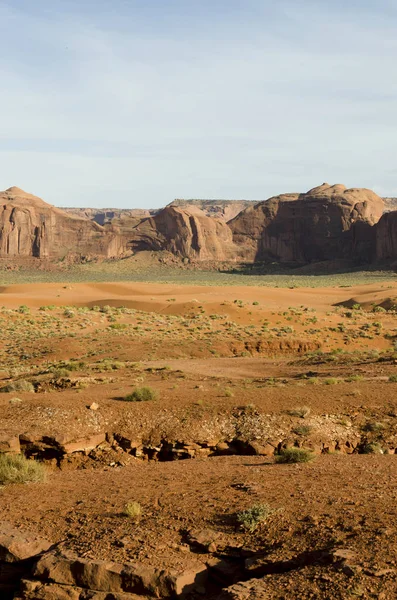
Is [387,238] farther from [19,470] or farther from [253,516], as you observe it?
[253,516]

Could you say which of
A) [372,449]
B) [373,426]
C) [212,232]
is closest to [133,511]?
[372,449]

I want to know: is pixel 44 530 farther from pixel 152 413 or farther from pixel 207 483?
pixel 152 413

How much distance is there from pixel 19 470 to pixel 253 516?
4.65 metres

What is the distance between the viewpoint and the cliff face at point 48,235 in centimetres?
12006

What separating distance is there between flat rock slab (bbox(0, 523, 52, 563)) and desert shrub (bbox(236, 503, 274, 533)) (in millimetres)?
2565

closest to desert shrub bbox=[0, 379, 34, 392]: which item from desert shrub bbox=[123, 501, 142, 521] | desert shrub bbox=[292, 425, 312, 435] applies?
desert shrub bbox=[292, 425, 312, 435]

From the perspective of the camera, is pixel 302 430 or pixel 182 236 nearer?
pixel 302 430

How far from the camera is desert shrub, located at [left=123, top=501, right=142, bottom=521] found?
30.2 feet

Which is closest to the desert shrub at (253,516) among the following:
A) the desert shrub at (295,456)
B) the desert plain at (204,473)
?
the desert plain at (204,473)

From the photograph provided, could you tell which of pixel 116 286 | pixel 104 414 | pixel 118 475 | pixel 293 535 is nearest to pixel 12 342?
pixel 104 414

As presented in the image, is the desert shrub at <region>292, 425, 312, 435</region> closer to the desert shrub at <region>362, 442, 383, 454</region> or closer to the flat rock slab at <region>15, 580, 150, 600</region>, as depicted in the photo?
the desert shrub at <region>362, 442, 383, 454</region>

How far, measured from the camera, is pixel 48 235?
122 metres

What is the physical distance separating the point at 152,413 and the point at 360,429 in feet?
14.8

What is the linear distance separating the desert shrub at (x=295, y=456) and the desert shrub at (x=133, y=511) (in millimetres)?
3558
